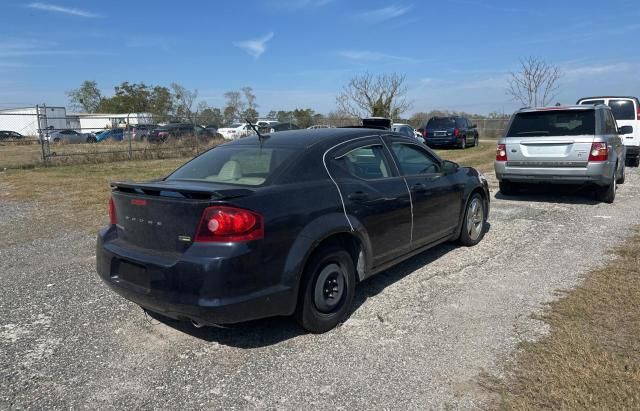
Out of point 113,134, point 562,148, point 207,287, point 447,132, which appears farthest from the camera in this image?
point 113,134

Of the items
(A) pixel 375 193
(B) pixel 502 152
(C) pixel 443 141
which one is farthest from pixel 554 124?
(C) pixel 443 141

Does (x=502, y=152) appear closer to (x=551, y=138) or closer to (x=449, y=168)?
(x=551, y=138)

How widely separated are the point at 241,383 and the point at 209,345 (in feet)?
2.01

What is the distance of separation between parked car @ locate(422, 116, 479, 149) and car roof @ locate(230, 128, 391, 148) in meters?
19.9

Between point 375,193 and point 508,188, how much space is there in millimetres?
6110

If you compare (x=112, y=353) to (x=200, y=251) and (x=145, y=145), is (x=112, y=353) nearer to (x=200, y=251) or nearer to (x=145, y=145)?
(x=200, y=251)

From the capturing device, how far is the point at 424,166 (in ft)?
16.8

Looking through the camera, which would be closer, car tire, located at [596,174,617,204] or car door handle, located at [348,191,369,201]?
car door handle, located at [348,191,369,201]

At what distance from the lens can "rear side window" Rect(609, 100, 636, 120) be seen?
13.6 meters

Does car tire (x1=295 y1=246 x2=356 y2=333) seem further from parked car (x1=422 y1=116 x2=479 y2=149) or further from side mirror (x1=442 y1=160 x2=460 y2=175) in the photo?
parked car (x1=422 y1=116 x2=479 y2=149)

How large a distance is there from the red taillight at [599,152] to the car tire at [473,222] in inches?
114

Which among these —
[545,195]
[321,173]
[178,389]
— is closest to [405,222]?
[321,173]

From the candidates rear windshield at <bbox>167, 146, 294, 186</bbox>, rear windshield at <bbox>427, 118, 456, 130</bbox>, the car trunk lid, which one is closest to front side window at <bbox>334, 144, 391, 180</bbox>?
rear windshield at <bbox>167, 146, 294, 186</bbox>

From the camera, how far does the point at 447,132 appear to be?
926 inches
